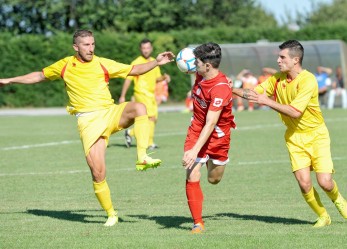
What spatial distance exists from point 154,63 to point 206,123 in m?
1.44

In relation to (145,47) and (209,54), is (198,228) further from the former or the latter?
(145,47)

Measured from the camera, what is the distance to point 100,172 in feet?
35.3

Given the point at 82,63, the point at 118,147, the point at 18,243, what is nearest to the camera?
the point at 18,243

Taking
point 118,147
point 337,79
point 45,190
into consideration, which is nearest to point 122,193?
point 45,190

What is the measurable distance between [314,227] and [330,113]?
25.2 metres

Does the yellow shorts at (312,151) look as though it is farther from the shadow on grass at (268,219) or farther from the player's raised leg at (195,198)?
the player's raised leg at (195,198)

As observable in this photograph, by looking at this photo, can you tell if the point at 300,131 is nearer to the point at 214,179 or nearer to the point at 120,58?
the point at 214,179

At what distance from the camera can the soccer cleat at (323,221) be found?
10328 mm

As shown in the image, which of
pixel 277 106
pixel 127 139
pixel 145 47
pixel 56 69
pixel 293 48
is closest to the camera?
pixel 277 106

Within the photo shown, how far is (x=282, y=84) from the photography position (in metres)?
10.4

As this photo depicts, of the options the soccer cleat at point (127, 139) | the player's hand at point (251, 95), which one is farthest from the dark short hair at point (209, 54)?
the soccer cleat at point (127, 139)

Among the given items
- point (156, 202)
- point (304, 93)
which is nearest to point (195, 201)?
point (304, 93)

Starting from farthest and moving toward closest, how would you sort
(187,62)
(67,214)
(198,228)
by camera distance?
1. (67,214)
2. (187,62)
3. (198,228)

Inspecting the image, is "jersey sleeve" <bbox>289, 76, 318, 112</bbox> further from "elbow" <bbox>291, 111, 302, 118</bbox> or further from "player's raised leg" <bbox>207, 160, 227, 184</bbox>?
"player's raised leg" <bbox>207, 160, 227, 184</bbox>
